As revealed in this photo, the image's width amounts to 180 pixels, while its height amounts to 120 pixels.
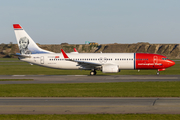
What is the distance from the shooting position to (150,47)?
182375 mm

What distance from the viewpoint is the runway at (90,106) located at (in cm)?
1495

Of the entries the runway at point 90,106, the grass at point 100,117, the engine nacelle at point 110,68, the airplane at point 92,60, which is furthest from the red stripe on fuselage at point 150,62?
the grass at point 100,117

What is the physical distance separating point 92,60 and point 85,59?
1.24m

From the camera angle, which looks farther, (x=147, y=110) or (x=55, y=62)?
(x=55, y=62)

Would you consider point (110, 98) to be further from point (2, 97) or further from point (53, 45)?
point (53, 45)

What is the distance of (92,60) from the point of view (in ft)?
142

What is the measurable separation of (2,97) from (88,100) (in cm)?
715

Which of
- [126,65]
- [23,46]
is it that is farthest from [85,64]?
[23,46]

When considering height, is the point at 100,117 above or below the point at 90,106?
above

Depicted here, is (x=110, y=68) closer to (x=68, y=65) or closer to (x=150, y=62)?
(x=150, y=62)

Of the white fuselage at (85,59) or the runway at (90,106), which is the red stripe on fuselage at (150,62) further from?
the runway at (90,106)

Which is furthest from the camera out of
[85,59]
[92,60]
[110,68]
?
[85,59]

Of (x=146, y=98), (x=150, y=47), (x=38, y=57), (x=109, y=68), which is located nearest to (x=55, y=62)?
(x=38, y=57)
